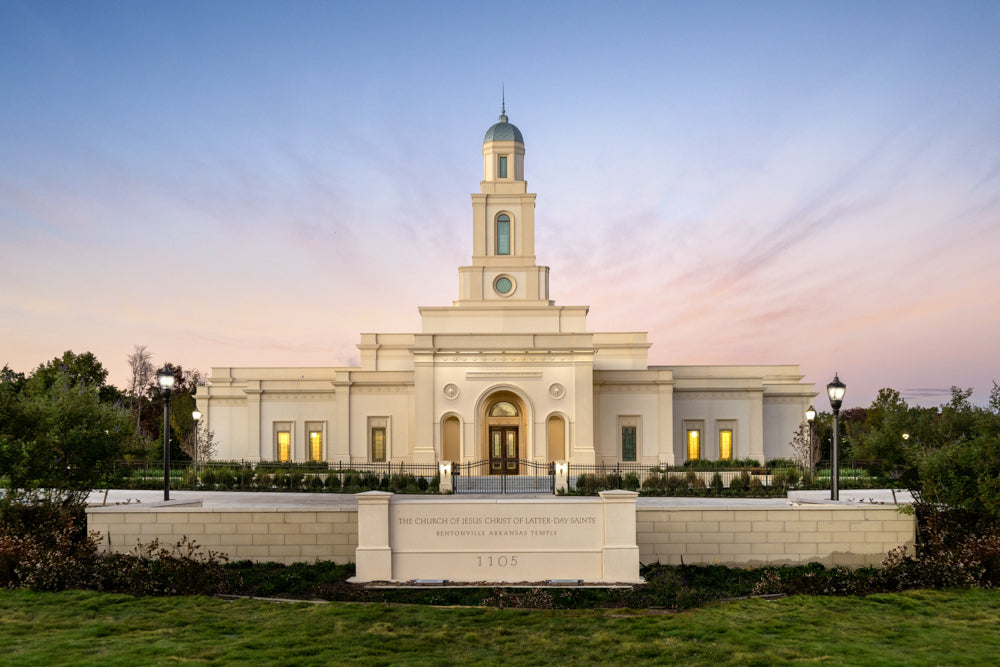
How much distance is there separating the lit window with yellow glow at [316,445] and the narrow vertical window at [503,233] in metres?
13.0

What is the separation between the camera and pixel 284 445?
39.4 m

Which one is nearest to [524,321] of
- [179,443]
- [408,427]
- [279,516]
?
[408,427]

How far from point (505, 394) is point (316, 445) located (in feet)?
37.0

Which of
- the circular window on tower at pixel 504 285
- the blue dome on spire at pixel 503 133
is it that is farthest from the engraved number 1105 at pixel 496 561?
the blue dome on spire at pixel 503 133

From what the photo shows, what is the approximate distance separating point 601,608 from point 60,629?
712 cm

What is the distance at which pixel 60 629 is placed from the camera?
972 centimetres

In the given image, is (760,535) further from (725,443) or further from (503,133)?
(503,133)

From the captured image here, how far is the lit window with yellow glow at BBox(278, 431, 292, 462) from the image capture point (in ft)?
129

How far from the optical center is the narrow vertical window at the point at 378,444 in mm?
37844

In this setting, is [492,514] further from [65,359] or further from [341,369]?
[65,359]

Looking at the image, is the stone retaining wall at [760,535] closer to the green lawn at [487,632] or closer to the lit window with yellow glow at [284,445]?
the green lawn at [487,632]

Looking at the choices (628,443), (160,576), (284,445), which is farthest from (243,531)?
(284,445)

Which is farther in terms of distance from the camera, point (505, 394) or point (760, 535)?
point (505, 394)

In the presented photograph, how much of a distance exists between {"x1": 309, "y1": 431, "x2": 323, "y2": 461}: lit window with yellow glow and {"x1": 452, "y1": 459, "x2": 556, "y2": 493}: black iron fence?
1037cm
